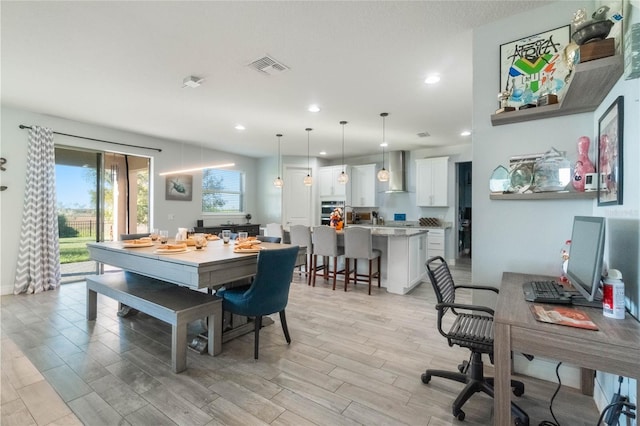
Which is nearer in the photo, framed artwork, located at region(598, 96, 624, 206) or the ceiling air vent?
framed artwork, located at region(598, 96, 624, 206)

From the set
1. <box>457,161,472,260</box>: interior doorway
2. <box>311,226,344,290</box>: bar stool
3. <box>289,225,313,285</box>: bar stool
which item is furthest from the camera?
<box>457,161,472,260</box>: interior doorway

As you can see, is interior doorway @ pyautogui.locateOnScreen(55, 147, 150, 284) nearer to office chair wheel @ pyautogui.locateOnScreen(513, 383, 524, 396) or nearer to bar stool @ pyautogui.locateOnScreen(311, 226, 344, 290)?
bar stool @ pyautogui.locateOnScreen(311, 226, 344, 290)

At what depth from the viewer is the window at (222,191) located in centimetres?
675

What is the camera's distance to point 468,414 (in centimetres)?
170

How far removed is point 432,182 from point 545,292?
5.20m

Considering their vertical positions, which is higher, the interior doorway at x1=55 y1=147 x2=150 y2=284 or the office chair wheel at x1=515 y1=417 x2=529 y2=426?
the interior doorway at x1=55 y1=147 x2=150 y2=284

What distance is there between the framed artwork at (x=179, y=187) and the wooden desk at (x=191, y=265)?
338 cm

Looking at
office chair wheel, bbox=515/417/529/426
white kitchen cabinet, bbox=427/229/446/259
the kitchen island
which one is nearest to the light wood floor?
office chair wheel, bbox=515/417/529/426

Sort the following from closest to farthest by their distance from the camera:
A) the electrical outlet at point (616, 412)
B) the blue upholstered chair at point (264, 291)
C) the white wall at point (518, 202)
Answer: the electrical outlet at point (616, 412) → the white wall at point (518, 202) → the blue upholstered chair at point (264, 291)

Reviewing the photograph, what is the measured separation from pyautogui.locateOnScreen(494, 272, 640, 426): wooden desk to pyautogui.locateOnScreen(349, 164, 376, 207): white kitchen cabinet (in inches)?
229

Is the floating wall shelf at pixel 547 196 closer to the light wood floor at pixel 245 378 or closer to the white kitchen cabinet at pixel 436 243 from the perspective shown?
the light wood floor at pixel 245 378

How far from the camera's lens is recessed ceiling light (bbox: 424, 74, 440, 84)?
2990 millimetres

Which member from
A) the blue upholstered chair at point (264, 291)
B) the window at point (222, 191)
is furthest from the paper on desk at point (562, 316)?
the window at point (222, 191)

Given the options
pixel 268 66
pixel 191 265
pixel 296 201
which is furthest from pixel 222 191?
pixel 191 265
